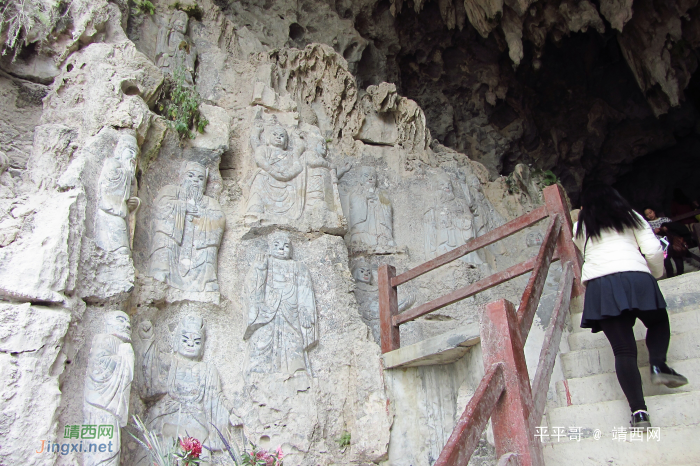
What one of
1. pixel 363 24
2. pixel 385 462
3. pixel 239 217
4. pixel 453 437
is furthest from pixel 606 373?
pixel 363 24

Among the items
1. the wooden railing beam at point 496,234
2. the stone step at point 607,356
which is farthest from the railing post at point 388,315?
the stone step at point 607,356

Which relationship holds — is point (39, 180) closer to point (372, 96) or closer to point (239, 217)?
point (239, 217)

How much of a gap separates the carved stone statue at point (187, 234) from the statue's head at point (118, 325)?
0.83 meters

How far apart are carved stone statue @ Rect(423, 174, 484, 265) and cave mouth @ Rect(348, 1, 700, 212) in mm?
3264

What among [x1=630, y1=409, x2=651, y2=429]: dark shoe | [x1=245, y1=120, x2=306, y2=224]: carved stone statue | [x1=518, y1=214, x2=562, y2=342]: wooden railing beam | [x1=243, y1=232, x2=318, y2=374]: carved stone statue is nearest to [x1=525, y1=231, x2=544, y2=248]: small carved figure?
[x1=245, y1=120, x2=306, y2=224]: carved stone statue

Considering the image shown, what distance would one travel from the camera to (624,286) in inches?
117

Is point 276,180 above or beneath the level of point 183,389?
above

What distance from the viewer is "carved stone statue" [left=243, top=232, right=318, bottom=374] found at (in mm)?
5434

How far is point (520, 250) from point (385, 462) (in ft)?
17.9

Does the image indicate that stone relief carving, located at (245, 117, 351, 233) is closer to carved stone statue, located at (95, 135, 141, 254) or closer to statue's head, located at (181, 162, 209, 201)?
statue's head, located at (181, 162, 209, 201)

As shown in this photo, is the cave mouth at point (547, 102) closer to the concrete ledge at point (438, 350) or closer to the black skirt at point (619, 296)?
the concrete ledge at point (438, 350)

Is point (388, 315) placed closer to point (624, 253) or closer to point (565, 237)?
point (565, 237)

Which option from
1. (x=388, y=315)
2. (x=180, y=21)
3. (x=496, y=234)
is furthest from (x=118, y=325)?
(x=180, y=21)

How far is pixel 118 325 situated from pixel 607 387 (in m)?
3.76
